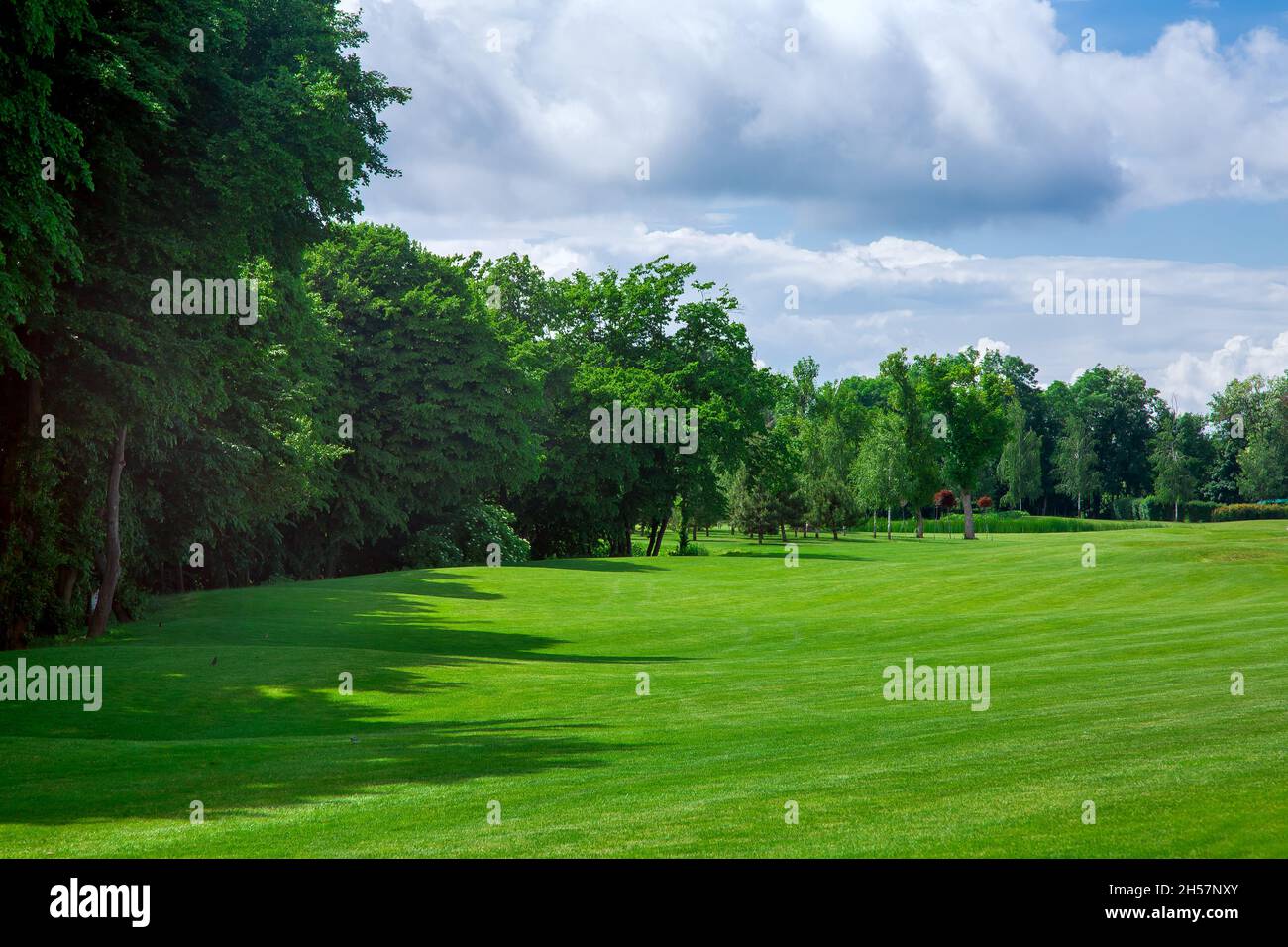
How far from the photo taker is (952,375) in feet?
329

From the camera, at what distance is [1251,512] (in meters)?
92.8

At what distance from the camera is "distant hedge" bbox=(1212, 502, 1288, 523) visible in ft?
293

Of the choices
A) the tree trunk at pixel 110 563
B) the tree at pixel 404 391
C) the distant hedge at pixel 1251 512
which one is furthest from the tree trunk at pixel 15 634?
the distant hedge at pixel 1251 512

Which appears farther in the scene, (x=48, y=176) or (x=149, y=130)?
(x=149, y=130)

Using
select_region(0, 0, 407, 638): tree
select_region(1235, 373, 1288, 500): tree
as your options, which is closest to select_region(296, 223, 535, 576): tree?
select_region(0, 0, 407, 638): tree

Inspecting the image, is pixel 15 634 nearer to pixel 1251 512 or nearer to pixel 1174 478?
pixel 1251 512

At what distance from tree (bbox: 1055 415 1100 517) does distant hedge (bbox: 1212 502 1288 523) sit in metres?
35.8

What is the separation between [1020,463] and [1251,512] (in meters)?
41.1

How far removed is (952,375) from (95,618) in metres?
81.9

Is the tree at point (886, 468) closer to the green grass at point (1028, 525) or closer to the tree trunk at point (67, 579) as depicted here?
the green grass at point (1028, 525)

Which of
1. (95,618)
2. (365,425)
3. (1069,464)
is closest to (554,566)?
(365,425)

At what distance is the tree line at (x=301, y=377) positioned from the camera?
22453 millimetres

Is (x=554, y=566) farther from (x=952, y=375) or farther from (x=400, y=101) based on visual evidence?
(x=952, y=375)

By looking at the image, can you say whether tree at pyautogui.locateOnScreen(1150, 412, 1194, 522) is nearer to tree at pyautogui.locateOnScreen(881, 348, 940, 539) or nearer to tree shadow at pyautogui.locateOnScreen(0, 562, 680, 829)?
tree at pyautogui.locateOnScreen(881, 348, 940, 539)
